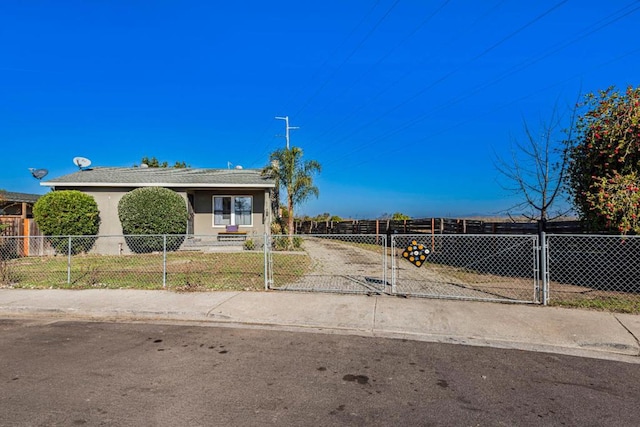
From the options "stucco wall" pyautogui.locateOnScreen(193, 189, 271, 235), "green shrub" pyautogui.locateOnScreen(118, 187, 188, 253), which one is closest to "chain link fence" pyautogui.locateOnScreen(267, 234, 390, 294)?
"stucco wall" pyautogui.locateOnScreen(193, 189, 271, 235)

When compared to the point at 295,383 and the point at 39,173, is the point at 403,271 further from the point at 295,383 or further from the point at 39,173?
the point at 39,173

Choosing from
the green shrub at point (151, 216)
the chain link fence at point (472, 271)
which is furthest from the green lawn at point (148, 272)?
the chain link fence at point (472, 271)

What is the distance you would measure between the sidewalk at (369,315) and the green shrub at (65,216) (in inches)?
278

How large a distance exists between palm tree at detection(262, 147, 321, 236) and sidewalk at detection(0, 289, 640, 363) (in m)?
10.7

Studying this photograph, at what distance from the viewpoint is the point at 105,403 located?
346 cm

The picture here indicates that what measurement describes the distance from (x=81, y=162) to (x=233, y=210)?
314 inches

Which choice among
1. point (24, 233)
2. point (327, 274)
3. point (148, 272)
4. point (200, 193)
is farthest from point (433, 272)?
point (24, 233)

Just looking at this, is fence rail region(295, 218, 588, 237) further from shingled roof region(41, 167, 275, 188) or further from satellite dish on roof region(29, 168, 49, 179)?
satellite dish on roof region(29, 168, 49, 179)

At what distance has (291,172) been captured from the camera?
18203mm

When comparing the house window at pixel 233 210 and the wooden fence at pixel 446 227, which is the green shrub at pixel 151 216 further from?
the wooden fence at pixel 446 227

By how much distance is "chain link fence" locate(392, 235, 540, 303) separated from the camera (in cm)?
777

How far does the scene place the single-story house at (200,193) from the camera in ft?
53.4

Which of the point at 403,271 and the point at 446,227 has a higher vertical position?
the point at 446,227

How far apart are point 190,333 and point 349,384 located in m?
2.90
